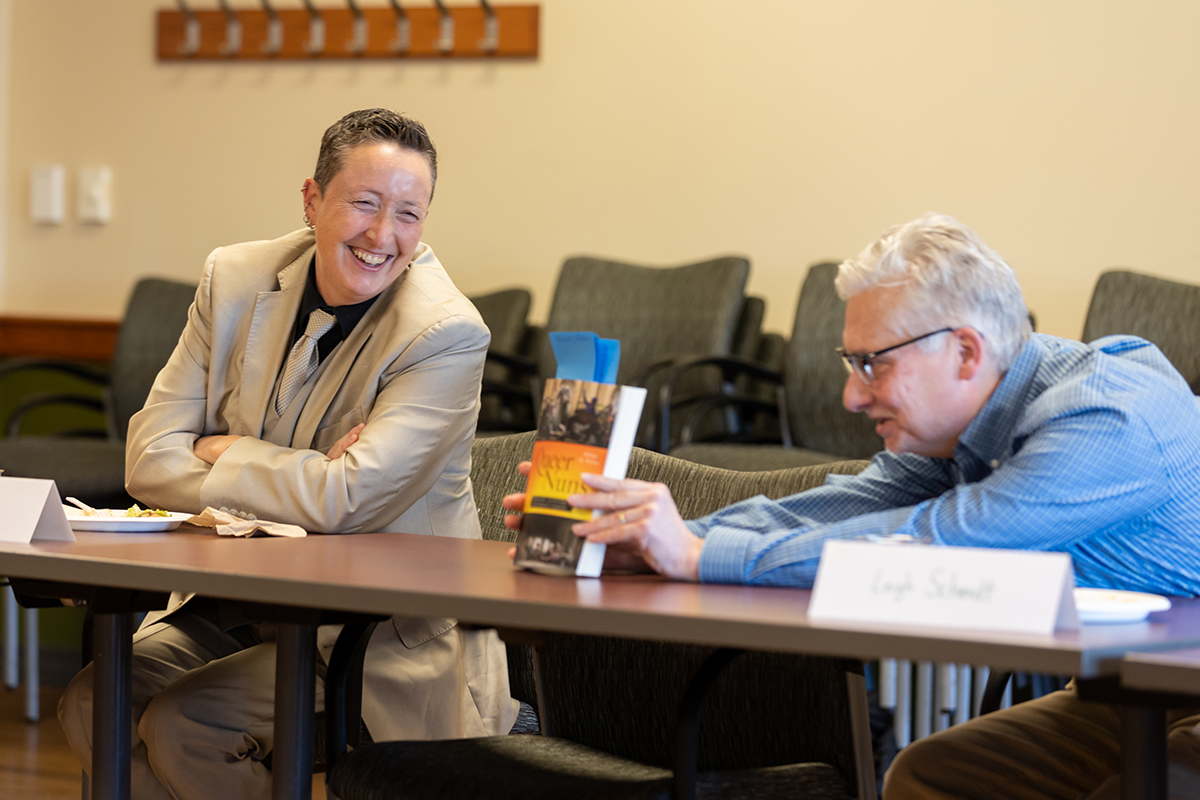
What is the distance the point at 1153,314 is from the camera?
9.36 ft

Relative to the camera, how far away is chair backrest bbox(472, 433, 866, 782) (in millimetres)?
1452

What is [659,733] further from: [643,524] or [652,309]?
[652,309]

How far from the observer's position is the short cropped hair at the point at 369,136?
1.86 m

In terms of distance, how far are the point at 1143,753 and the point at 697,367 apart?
236cm

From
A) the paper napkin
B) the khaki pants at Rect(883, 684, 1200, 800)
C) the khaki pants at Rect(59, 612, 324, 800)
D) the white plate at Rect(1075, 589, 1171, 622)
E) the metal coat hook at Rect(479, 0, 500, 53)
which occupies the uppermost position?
the metal coat hook at Rect(479, 0, 500, 53)

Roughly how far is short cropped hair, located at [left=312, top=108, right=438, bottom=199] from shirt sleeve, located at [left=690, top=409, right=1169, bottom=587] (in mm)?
890

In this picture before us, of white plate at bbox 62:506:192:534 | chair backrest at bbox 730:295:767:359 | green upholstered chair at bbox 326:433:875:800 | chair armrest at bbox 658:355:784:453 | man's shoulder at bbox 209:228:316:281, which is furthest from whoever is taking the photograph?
chair backrest at bbox 730:295:767:359

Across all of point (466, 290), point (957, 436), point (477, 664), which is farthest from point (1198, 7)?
point (477, 664)

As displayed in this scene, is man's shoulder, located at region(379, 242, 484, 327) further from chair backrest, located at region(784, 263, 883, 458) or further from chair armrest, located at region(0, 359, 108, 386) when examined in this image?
chair armrest, located at region(0, 359, 108, 386)

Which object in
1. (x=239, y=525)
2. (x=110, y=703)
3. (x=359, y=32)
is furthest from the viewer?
(x=359, y=32)

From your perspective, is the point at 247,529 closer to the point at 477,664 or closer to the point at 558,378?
the point at 477,664

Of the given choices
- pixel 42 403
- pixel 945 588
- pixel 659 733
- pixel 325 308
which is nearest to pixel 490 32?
pixel 42 403

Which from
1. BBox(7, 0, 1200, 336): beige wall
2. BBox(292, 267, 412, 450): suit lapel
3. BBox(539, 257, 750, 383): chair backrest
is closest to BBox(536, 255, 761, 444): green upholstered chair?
BBox(539, 257, 750, 383): chair backrest

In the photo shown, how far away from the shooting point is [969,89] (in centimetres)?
343
